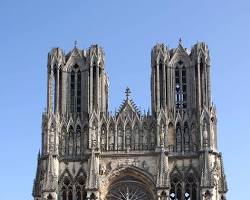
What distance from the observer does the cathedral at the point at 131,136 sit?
6588 cm

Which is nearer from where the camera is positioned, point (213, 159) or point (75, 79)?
point (213, 159)

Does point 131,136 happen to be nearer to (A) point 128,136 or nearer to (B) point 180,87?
(A) point 128,136

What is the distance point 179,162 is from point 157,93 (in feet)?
20.9

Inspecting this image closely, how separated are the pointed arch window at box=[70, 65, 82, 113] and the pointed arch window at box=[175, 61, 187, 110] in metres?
8.28

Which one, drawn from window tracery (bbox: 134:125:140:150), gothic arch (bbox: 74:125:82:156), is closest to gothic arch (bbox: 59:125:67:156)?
gothic arch (bbox: 74:125:82:156)

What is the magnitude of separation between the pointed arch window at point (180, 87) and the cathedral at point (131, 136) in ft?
0.27

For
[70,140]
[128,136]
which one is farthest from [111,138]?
[70,140]

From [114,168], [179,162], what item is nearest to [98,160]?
[114,168]

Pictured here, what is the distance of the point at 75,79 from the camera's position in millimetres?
70875

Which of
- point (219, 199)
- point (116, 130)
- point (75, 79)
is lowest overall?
point (219, 199)

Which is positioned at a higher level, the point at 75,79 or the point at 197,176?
the point at 75,79

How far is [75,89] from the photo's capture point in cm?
7050

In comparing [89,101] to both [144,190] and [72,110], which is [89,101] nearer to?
[72,110]

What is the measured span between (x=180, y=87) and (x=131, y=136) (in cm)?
605
